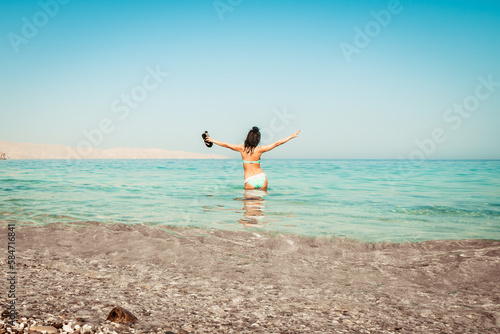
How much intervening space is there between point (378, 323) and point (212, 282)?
1647mm

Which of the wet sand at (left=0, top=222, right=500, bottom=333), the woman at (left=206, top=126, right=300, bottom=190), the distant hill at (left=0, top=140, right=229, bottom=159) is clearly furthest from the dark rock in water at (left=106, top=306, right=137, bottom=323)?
the distant hill at (left=0, top=140, right=229, bottom=159)

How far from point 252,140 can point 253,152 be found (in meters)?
0.42

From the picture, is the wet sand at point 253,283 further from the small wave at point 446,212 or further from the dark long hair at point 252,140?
the dark long hair at point 252,140

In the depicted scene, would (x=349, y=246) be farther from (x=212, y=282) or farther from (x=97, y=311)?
(x=97, y=311)

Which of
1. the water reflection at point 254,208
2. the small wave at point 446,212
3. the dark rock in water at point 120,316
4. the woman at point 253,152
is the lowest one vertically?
the water reflection at point 254,208

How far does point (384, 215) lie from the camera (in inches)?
302

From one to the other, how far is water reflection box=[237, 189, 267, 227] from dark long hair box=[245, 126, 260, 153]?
1.47m

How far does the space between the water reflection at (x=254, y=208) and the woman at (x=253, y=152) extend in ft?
1.13

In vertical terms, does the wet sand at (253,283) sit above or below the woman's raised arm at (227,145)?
below

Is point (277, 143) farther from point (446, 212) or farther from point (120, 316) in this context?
point (120, 316)

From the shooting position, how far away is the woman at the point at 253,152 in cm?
996

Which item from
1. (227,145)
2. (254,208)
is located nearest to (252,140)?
(227,145)

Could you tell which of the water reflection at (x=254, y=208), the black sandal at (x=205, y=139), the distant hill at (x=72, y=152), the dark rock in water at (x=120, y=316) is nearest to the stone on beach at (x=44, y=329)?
the dark rock in water at (x=120, y=316)

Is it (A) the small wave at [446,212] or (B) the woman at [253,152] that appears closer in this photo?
(A) the small wave at [446,212]
